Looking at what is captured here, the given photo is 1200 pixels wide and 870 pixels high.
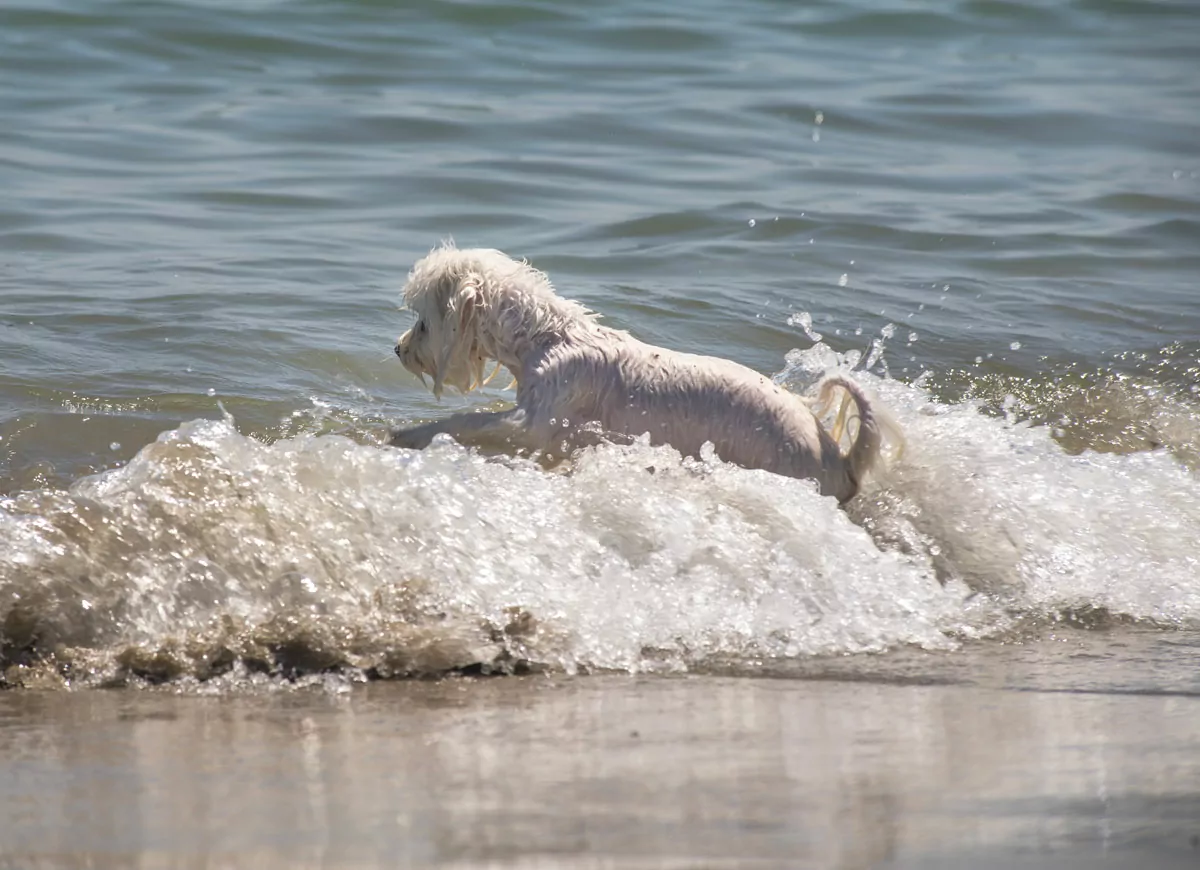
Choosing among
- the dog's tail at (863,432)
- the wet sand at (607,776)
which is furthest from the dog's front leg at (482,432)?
the wet sand at (607,776)

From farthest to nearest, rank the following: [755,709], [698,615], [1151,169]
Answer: [1151,169] < [698,615] < [755,709]

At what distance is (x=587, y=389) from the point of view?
19.3 ft

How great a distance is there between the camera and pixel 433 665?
4645mm

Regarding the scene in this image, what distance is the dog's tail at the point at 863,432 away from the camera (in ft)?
18.5

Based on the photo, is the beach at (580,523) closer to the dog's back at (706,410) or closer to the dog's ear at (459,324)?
the dog's back at (706,410)

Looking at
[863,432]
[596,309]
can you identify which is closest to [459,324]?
[863,432]

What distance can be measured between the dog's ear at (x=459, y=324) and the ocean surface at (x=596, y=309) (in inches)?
21.8

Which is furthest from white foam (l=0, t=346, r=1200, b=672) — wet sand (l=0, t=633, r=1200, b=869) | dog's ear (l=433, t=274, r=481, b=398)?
dog's ear (l=433, t=274, r=481, b=398)

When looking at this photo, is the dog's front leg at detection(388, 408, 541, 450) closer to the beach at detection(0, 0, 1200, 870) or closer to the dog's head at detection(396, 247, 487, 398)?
the beach at detection(0, 0, 1200, 870)

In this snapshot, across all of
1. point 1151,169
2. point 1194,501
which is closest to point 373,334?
point 1194,501

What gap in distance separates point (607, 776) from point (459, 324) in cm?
283

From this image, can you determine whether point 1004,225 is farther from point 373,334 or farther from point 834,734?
point 834,734

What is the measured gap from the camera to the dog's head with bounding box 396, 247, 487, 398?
6059 millimetres

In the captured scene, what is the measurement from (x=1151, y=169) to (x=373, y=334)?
863 cm
